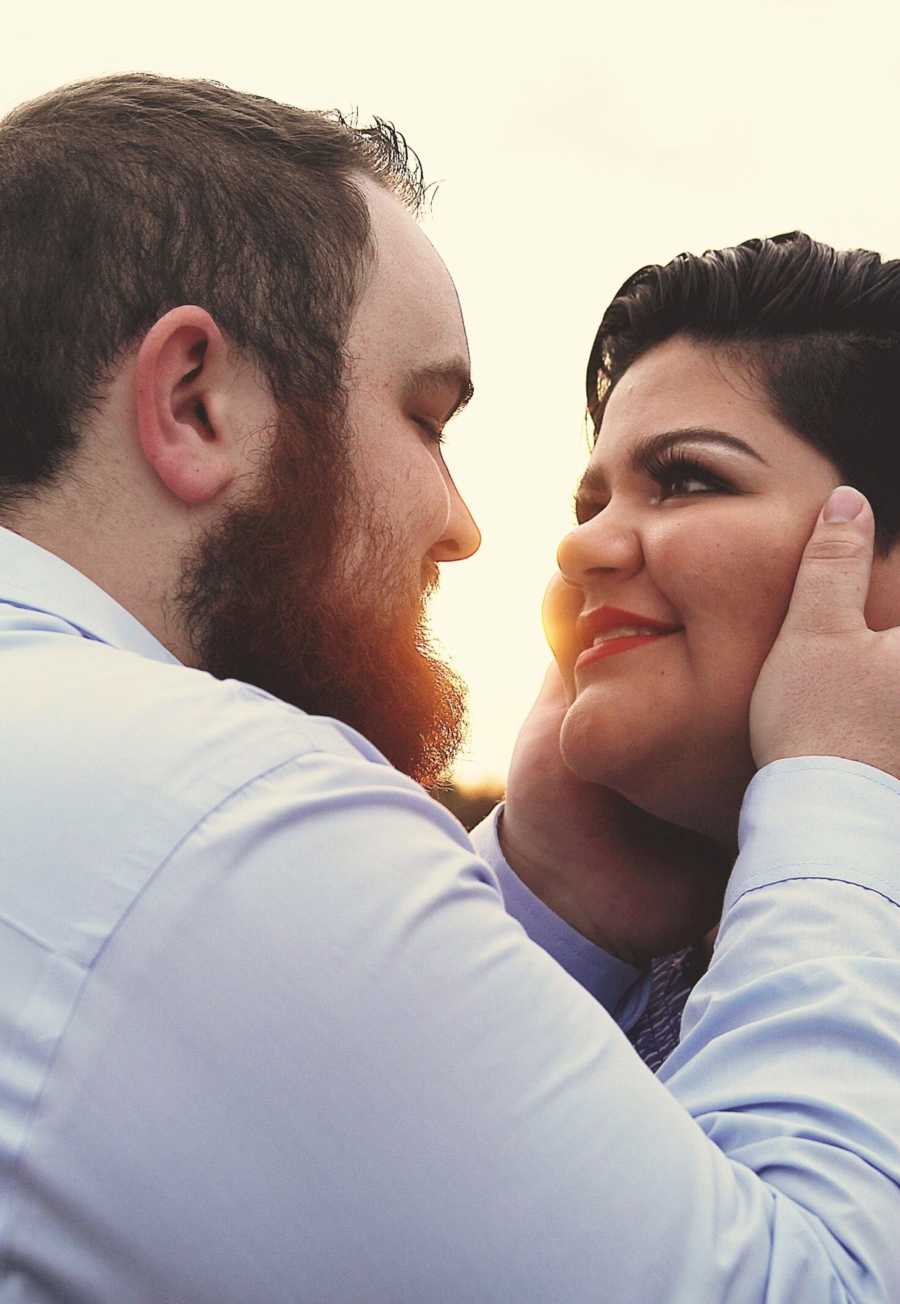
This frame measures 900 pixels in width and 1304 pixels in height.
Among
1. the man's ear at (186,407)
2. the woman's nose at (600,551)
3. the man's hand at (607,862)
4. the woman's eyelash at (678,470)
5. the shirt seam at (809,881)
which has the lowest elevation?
the man's hand at (607,862)

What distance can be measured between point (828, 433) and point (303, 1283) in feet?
7.01

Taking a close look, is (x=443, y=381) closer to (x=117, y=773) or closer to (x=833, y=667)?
(x=833, y=667)

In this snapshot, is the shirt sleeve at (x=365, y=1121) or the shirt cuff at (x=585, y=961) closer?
the shirt sleeve at (x=365, y=1121)

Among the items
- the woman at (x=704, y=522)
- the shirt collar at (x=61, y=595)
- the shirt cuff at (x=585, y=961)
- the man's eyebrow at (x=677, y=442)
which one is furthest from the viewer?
the shirt cuff at (x=585, y=961)

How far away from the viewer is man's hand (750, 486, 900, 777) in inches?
84.9

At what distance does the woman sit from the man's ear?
2.97 feet

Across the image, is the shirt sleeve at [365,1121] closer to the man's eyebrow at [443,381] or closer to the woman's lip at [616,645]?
the man's eyebrow at [443,381]

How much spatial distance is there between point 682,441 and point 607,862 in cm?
96

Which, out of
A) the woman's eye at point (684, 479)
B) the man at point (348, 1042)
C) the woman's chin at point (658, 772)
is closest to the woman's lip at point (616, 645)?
the woman's chin at point (658, 772)

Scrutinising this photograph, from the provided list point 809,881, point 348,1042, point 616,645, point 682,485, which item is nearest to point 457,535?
point 616,645

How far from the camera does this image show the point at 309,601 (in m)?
2.33

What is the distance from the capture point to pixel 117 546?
212 cm

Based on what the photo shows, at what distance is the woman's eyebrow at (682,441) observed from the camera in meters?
2.78

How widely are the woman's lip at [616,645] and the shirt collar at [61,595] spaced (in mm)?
1177
